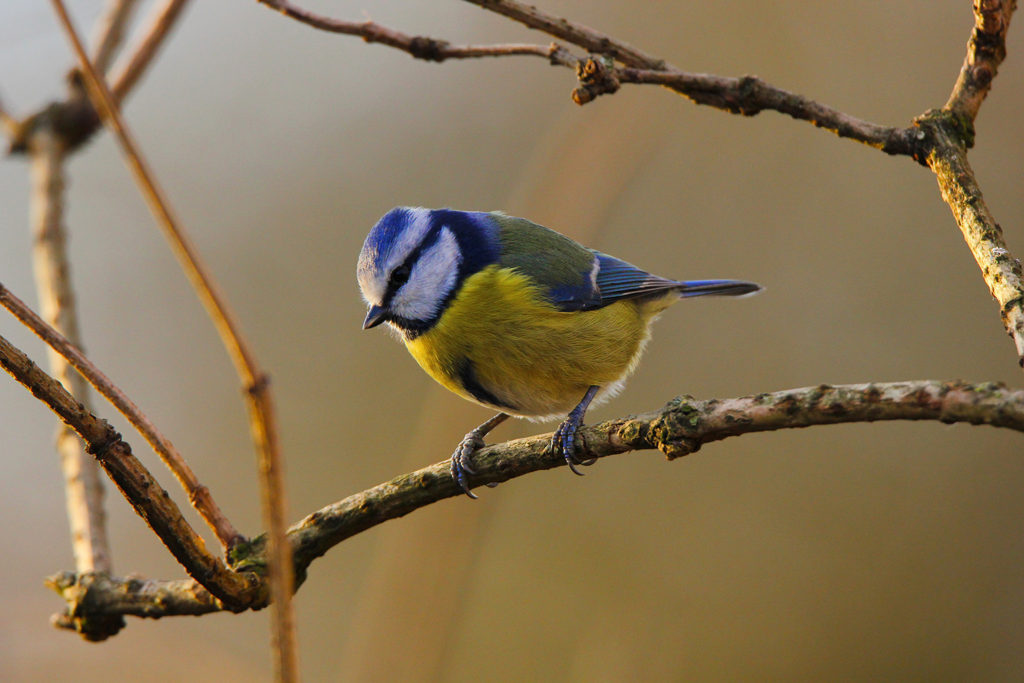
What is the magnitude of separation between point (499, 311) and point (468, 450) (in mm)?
459

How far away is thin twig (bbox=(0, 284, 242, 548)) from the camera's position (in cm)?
106

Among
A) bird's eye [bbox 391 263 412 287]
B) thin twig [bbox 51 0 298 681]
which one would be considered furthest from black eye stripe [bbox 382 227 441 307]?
thin twig [bbox 51 0 298 681]

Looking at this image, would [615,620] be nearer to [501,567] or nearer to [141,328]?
[501,567]

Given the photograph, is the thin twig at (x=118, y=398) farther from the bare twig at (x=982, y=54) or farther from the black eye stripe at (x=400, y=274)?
the bare twig at (x=982, y=54)

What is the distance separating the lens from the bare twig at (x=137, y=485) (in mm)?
1029

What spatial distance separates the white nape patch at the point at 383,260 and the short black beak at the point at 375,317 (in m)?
0.02

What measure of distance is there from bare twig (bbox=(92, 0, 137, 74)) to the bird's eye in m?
1.05

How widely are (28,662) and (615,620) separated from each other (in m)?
1.89

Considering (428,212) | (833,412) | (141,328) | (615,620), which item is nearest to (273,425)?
(833,412)

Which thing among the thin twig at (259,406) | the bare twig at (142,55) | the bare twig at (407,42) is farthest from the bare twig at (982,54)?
the bare twig at (142,55)

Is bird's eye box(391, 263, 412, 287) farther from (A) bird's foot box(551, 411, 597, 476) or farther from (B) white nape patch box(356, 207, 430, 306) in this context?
(A) bird's foot box(551, 411, 597, 476)

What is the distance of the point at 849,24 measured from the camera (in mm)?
4227

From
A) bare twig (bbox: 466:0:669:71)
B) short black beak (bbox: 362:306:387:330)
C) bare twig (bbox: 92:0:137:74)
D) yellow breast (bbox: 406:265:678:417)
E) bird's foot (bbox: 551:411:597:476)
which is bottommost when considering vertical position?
bird's foot (bbox: 551:411:597:476)

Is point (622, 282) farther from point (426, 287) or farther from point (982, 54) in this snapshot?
point (982, 54)
